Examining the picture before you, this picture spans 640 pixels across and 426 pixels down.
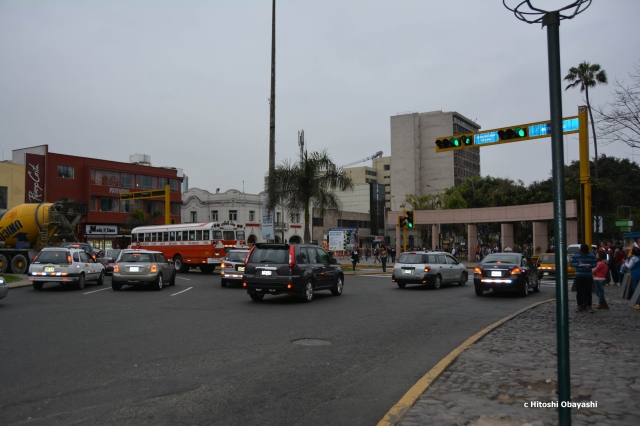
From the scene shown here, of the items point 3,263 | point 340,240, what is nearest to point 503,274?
point 340,240

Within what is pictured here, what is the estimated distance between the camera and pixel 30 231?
3094 centimetres

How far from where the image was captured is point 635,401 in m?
6.00

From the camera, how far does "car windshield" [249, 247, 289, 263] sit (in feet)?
54.7

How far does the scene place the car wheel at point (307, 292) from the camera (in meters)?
16.9

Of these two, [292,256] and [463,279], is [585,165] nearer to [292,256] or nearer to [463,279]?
[463,279]

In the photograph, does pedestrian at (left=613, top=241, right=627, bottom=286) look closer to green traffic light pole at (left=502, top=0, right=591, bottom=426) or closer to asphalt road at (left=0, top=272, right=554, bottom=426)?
asphalt road at (left=0, top=272, right=554, bottom=426)

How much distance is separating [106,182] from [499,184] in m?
51.8

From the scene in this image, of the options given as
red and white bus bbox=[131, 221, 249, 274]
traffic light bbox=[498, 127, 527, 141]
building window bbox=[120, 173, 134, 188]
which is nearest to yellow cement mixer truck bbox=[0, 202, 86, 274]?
red and white bus bbox=[131, 221, 249, 274]

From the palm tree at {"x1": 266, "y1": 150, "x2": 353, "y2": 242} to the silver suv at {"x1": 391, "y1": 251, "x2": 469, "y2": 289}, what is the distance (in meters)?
12.9

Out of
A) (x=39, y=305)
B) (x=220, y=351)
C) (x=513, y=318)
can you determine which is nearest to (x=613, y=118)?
(x=513, y=318)

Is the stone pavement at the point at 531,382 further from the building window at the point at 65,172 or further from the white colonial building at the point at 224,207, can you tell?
the white colonial building at the point at 224,207

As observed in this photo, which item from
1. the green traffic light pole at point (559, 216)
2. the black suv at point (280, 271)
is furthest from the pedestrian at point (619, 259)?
the green traffic light pole at point (559, 216)

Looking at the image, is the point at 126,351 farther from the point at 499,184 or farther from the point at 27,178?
the point at 499,184

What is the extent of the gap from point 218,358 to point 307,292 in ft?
27.9
